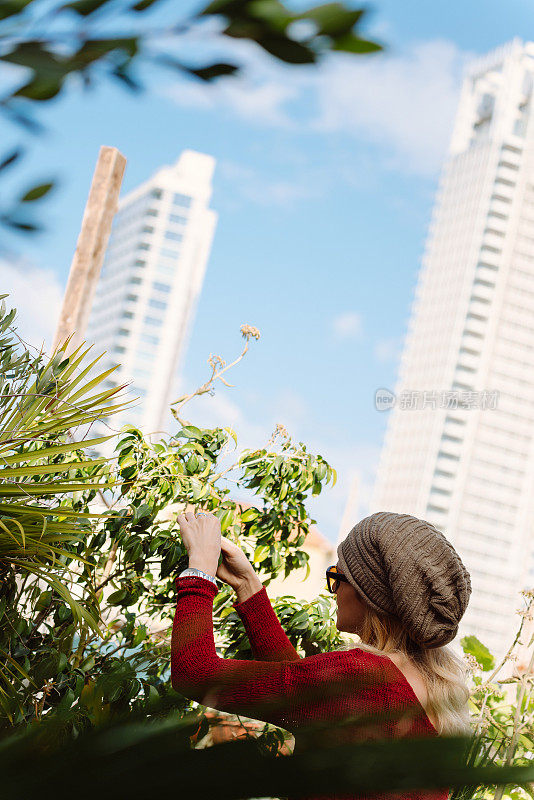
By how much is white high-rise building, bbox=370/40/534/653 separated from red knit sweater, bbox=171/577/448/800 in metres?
55.0

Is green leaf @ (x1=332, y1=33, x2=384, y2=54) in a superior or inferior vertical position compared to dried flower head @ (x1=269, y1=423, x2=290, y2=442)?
inferior

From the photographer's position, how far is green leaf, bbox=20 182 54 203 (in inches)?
15.9

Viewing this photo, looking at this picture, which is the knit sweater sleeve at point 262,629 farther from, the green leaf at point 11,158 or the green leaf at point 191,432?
the green leaf at point 11,158

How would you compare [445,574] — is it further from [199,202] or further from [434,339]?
[199,202]

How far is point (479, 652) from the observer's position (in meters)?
2.90

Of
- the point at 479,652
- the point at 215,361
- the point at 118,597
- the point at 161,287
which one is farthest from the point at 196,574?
the point at 161,287

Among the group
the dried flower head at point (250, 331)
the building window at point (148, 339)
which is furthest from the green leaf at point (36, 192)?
the building window at point (148, 339)

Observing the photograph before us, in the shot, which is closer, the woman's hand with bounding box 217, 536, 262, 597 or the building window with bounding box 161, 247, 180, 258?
the woman's hand with bounding box 217, 536, 262, 597

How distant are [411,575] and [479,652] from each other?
1684 millimetres

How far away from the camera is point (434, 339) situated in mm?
66500

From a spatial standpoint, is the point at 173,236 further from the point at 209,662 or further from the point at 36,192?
the point at 36,192

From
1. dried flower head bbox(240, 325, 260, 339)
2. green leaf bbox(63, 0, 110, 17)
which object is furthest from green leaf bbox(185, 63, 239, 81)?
dried flower head bbox(240, 325, 260, 339)

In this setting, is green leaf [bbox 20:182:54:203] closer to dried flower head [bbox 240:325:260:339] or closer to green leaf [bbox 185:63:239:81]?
green leaf [bbox 185:63:239:81]

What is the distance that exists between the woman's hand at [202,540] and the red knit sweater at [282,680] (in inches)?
2.7
